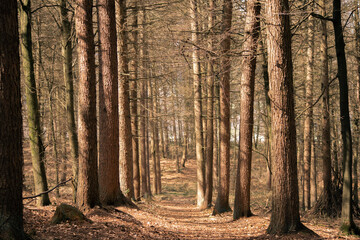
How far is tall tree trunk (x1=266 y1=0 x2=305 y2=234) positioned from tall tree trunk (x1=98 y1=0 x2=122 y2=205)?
4258 mm

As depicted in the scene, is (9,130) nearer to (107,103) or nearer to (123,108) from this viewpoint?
(107,103)

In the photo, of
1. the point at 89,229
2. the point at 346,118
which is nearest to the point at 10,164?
Answer: the point at 89,229

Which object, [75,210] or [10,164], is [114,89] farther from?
[10,164]

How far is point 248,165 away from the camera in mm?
9898

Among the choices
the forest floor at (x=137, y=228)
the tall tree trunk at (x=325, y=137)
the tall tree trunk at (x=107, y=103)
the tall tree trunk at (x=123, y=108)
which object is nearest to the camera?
the forest floor at (x=137, y=228)

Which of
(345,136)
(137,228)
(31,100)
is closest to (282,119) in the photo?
(345,136)

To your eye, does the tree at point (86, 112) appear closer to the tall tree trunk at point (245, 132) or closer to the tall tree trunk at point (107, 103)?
the tall tree trunk at point (107, 103)

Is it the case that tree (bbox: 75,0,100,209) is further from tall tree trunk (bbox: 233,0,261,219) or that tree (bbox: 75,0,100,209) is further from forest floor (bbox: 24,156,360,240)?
tall tree trunk (bbox: 233,0,261,219)

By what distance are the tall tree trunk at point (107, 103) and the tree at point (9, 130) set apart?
4.12m

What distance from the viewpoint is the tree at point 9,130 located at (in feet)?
13.8

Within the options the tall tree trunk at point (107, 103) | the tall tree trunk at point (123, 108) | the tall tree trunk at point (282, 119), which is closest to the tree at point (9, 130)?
the tall tree trunk at point (107, 103)

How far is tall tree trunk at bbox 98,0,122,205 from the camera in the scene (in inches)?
335

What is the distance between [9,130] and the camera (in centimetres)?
428

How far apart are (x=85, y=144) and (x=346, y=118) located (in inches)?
247
